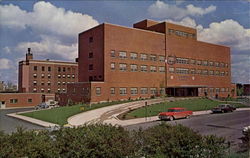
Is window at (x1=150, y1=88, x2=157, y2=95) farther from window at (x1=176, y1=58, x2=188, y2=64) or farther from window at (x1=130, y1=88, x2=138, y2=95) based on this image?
window at (x1=176, y1=58, x2=188, y2=64)

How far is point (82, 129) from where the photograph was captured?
8.05 m

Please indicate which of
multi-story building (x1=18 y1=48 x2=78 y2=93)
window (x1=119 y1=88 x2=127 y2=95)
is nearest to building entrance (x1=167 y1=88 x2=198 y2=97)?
window (x1=119 y1=88 x2=127 y2=95)

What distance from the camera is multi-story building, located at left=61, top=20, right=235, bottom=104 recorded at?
4241 cm

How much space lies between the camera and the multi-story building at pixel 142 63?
4241cm

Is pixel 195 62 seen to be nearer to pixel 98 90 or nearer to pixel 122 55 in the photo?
pixel 122 55

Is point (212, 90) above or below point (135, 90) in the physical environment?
below

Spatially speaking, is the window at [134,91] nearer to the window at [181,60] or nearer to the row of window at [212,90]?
the window at [181,60]

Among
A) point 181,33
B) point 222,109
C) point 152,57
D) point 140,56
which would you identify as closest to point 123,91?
point 140,56

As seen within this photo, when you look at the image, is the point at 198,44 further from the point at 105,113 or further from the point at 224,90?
the point at 105,113

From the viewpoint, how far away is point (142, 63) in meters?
47.3

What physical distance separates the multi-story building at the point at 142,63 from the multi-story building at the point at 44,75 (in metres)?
27.9

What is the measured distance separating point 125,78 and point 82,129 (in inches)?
1453

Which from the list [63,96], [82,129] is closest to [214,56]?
[63,96]

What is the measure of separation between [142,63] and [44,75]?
39.5 m
